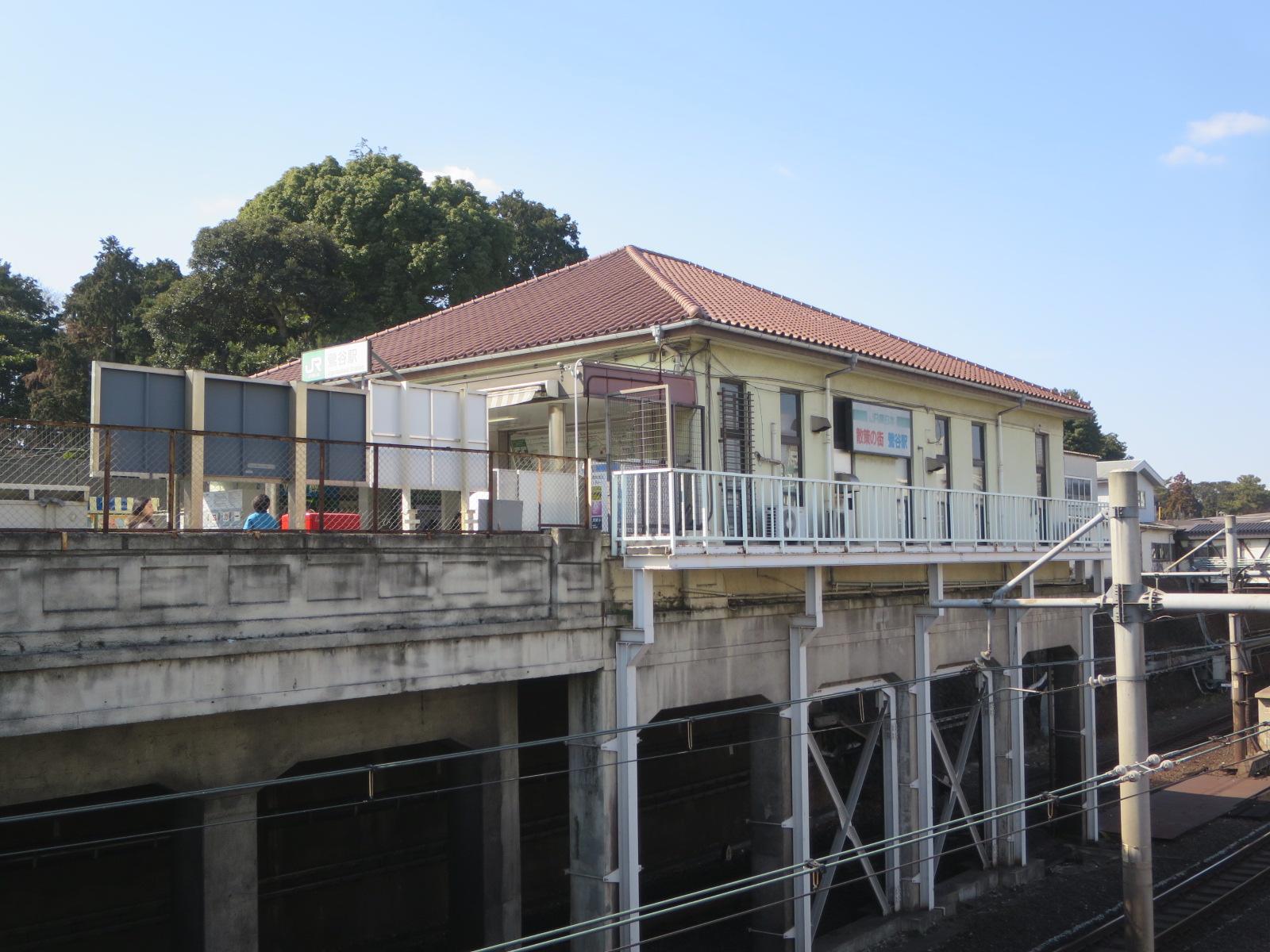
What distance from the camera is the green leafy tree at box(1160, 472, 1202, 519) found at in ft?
285

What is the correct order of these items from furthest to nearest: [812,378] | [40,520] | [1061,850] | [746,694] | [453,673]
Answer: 1. [1061,850]
2. [812,378]
3. [746,694]
4. [453,673]
5. [40,520]

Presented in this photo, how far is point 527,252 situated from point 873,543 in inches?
1363

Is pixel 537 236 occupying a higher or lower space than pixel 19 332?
higher

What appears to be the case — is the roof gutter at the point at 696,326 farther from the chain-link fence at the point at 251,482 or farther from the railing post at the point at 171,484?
the railing post at the point at 171,484

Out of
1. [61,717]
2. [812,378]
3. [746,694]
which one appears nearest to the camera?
[61,717]

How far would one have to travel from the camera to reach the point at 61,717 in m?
8.85

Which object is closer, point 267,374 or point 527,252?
point 267,374

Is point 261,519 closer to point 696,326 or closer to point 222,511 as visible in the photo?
point 222,511

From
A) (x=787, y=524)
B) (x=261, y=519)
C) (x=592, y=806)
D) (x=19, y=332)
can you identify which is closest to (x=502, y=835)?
(x=592, y=806)

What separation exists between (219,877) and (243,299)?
86.6 feet

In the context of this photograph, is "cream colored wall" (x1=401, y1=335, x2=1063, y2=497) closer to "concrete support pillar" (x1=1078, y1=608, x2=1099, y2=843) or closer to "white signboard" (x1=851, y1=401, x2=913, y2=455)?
"white signboard" (x1=851, y1=401, x2=913, y2=455)

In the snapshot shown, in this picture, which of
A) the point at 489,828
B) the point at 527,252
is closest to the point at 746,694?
the point at 489,828

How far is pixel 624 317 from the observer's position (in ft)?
53.7

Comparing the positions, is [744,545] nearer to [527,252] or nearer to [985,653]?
[985,653]
